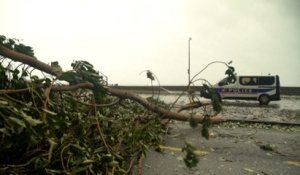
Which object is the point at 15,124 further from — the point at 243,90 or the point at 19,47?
the point at 243,90

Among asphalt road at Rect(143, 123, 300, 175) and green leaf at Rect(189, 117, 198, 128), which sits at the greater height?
green leaf at Rect(189, 117, 198, 128)

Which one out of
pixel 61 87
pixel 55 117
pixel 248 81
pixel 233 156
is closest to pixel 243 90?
pixel 248 81

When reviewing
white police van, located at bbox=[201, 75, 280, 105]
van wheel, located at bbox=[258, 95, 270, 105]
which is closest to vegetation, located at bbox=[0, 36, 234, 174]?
white police van, located at bbox=[201, 75, 280, 105]

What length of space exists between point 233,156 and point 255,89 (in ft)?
52.0

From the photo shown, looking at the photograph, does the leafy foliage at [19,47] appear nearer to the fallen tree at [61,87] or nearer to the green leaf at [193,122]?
the fallen tree at [61,87]

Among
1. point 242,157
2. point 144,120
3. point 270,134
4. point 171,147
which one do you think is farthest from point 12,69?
point 270,134

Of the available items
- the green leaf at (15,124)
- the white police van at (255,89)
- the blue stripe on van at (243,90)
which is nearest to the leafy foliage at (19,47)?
the green leaf at (15,124)

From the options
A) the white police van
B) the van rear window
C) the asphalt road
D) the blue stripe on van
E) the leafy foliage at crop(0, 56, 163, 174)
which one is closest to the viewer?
the leafy foliage at crop(0, 56, 163, 174)

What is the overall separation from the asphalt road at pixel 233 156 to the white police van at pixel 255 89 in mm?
12962

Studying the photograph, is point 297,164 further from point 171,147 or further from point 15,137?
point 15,137

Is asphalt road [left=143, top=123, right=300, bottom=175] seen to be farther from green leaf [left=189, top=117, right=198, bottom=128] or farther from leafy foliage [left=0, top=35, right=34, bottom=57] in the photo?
leafy foliage [left=0, top=35, right=34, bottom=57]

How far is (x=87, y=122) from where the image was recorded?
3.06 metres

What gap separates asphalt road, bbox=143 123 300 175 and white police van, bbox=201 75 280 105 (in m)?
13.0

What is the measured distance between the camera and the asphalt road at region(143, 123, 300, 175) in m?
4.36
